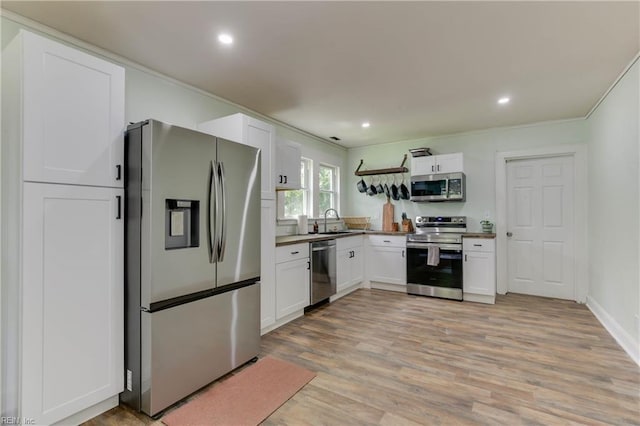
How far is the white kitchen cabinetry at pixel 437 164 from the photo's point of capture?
461 cm

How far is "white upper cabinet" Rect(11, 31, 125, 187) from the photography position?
1.61 m

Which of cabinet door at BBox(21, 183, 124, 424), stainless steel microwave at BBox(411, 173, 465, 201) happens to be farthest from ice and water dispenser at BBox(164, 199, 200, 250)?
stainless steel microwave at BBox(411, 173, 465, 201)

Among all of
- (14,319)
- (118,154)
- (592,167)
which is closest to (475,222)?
(592,167)

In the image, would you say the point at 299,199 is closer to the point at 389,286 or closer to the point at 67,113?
the point at 389,286

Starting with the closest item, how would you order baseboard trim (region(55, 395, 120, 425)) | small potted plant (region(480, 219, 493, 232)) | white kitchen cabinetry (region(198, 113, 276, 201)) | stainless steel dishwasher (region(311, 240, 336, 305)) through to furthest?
1. baseboard trim (region(55, 395, 120, 425))
2. white kitchen cabinetry (region(198, 113, 276, 201))
3. stainless steel dishwasher (region(311, 240, 336, 305))
4. small potted plant (region(480, 219, 493, 232))

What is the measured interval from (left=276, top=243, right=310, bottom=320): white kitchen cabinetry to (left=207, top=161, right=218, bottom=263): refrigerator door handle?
3.52ft

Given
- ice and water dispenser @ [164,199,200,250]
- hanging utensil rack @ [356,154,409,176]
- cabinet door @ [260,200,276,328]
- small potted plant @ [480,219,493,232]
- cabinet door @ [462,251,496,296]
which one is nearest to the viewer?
ice and water dispenser @ [164,199,200,250]

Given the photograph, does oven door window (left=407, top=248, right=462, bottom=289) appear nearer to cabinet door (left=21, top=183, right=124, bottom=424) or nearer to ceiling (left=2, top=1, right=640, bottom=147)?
ceiling (left=2, top=1, right=640, bottom=147)

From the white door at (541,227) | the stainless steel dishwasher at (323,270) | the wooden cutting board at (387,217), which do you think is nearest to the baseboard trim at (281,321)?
the stainless steel dishwasher at (323,270)

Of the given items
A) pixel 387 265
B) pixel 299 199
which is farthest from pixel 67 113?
pixel 387 265

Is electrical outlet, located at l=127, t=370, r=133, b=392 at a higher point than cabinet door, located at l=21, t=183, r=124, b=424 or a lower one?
lower

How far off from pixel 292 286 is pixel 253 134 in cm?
169

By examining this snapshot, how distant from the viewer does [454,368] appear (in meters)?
2.42

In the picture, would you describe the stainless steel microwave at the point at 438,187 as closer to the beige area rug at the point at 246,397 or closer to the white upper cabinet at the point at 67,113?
the beige area rug at the point at 246,397
